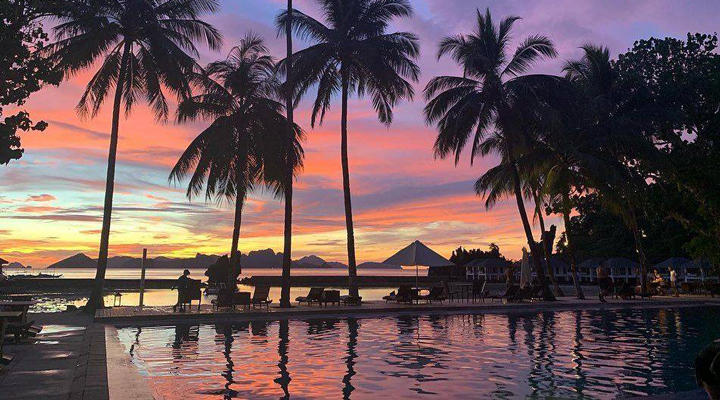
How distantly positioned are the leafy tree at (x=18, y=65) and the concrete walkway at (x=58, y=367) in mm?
4036

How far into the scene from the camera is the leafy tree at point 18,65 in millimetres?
11883

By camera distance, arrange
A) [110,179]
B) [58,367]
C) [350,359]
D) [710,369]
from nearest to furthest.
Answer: [710,369] < [58,367] < [350,359] < [110,179]

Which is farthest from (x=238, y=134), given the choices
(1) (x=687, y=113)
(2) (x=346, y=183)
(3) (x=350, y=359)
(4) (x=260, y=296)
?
(1) (x=687, y=113)

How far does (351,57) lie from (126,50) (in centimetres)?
979

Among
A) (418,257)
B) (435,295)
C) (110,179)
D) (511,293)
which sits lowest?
(435,295)

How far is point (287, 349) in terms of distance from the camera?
13.2 m

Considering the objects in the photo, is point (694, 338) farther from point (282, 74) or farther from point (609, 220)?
point (609, 220)

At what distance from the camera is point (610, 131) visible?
3109 cm

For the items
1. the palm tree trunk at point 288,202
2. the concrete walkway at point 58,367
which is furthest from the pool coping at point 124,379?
the palm tree trunk at point 288,202

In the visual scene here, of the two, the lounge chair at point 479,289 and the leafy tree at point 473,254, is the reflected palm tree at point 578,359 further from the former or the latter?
the leafy tree at point 473,254

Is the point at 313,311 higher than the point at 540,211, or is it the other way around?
the point at 540,211

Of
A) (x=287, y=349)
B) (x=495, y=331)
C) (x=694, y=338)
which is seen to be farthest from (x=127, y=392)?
(x=694, y=338)

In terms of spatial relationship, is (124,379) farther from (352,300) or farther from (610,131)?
(610,131)

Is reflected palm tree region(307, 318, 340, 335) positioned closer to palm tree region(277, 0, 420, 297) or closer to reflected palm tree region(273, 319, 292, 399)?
reflected palm tree region(273, 319, 292, 399)
